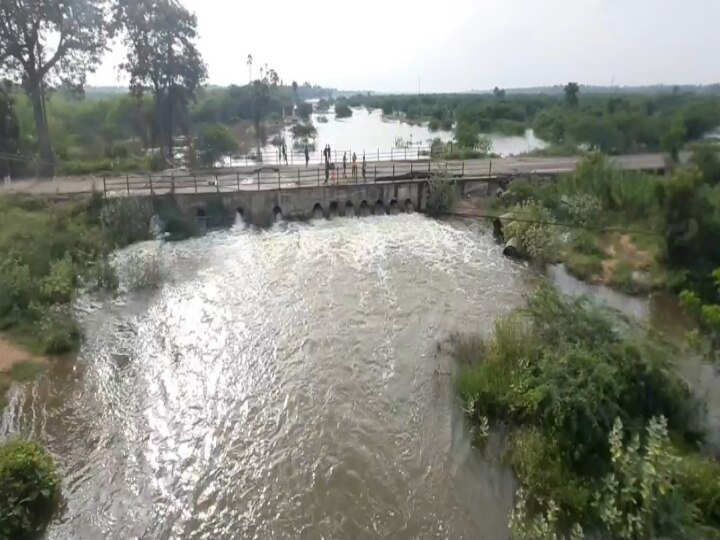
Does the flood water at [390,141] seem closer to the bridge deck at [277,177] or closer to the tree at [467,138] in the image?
the tree at [467,138]

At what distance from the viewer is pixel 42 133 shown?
31.8 m

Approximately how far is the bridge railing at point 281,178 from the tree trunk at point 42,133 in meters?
4.19

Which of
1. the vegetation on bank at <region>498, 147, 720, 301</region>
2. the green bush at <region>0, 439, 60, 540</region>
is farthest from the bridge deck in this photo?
the green bush at <region>0, 439, 60, 540</region>

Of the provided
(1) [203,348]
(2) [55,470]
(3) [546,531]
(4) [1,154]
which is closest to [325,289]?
(1) [203,348]

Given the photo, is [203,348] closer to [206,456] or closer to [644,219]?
[206,456]

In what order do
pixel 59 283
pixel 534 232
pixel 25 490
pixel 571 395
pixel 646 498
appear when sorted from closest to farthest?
1. pixel 646 498
2. pixel 25 490
3. pixel 571 395
4. pixel 59 283
5. pixel 534 232

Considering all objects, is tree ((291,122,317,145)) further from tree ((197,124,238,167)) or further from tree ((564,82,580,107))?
tree ((564,82,580,107))

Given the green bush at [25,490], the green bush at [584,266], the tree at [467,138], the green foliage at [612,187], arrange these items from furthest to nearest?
the tree at [467,138], the green foliage at [612,187], the green bush at [584,266], the green bush at [25,490]

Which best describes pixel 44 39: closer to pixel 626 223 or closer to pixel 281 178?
pixel 281 178

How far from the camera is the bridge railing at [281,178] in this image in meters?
27.3

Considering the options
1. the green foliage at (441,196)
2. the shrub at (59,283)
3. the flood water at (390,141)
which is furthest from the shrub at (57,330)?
the flood water at (390,141)

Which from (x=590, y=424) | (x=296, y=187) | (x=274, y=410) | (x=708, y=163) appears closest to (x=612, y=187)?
(x=708, y=163)

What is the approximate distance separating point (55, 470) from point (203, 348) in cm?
548

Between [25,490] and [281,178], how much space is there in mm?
23531
